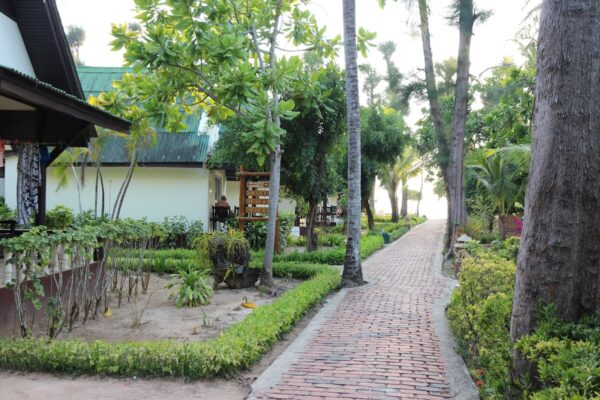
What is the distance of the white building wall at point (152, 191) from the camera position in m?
19.2

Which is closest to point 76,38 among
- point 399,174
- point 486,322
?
point 399,174

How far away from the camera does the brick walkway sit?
523 cm

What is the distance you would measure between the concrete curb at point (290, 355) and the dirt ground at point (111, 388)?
0.13 metres

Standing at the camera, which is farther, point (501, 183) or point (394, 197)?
point (394, 197)

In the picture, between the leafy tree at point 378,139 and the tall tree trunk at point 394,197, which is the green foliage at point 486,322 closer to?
the leafy tree at point 378,139

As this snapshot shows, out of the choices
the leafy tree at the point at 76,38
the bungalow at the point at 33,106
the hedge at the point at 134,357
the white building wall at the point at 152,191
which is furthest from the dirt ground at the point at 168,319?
the leafy tree at the point at 76,38

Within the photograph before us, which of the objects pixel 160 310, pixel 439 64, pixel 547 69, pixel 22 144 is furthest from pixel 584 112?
pixel 439 64

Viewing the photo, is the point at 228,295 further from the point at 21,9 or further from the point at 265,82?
the point at 21,9

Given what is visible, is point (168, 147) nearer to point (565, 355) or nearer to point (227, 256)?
point (227, 256)

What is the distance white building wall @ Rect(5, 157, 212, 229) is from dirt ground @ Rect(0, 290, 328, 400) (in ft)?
44.5

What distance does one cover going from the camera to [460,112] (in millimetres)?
17266

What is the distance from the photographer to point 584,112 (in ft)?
12.8

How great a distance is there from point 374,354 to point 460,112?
40.9 feet

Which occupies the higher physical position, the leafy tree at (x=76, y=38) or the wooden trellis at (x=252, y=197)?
the leafy tree at (x=76, y=38)
